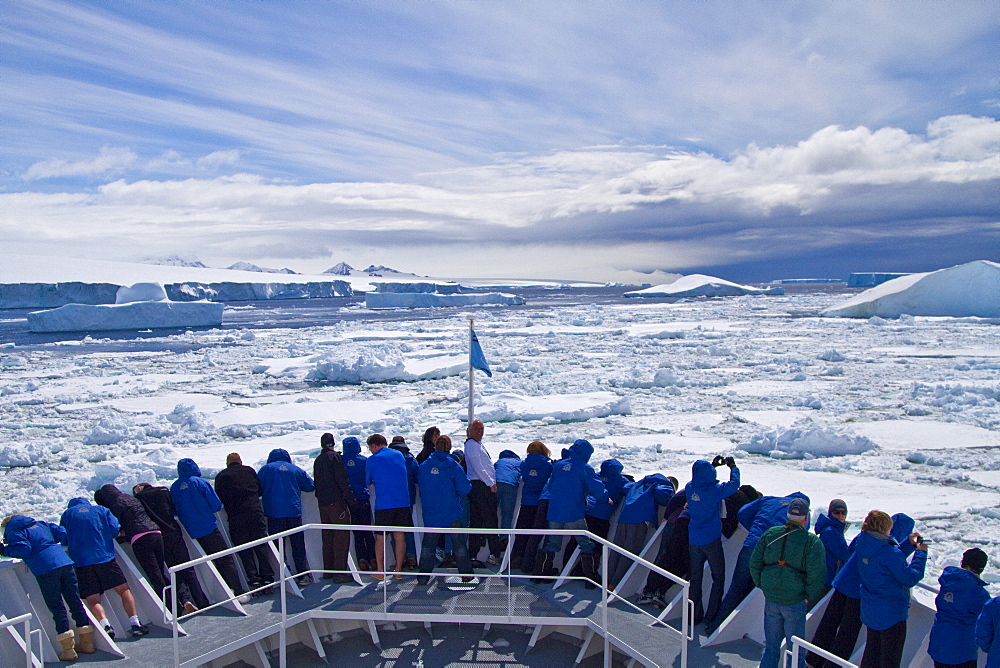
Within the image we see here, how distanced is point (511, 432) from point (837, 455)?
5.34 metres

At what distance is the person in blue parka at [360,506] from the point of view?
5.34 m

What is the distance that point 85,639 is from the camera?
4.12 m

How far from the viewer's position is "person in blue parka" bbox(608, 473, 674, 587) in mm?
4988

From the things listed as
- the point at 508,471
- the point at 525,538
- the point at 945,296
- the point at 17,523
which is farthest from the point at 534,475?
the point at 945,296

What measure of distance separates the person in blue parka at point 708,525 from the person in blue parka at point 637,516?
55cm

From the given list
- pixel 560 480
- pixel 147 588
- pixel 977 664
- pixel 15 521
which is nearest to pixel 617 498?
pixel 560 480

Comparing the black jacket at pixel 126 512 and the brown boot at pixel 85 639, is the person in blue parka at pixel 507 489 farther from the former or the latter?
the brown boot at pixel 85 639

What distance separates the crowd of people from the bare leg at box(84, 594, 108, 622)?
0.04 feet

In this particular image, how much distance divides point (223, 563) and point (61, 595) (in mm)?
983

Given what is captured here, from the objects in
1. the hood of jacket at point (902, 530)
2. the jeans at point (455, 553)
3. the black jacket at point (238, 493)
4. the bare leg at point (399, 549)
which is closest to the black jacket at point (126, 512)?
the black jacket at point (238, 493)

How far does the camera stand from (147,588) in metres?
4.48

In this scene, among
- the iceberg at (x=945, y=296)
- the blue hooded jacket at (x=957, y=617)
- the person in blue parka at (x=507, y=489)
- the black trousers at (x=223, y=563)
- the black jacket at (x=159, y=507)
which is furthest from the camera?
the iceberg at (x=945, y=296)

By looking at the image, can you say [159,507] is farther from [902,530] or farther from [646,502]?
[902,530]

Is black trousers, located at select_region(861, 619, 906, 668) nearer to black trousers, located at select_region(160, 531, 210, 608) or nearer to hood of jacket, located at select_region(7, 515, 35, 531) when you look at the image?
black trousers, located at select_region(160, 531, 210, 608)
